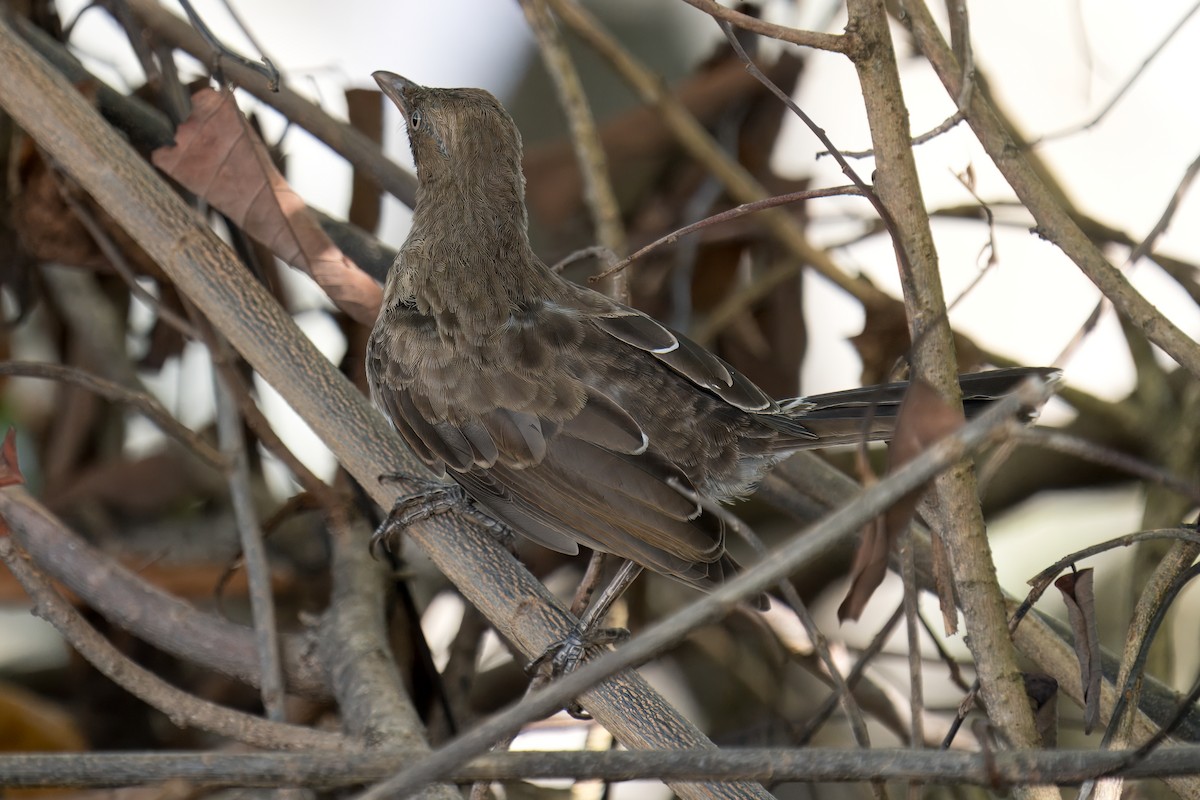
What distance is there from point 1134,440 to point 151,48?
314cm

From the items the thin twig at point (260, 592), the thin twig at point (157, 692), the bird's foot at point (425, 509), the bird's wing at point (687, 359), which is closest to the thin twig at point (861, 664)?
the bird's wing at point (687, 359)

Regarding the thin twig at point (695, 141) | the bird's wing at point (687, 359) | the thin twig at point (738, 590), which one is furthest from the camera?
the thin twig at point (695, 141)

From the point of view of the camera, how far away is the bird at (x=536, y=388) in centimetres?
267

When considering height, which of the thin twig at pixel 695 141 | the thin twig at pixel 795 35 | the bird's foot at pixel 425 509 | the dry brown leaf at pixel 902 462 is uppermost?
the thin twig at pixel 695 141

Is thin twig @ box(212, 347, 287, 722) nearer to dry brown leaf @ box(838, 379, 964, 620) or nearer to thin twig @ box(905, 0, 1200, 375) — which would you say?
dry brown leaf @ box(838, 379, 964, 620)

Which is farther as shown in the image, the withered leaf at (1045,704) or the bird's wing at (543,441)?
the bird's wing at (543,441)

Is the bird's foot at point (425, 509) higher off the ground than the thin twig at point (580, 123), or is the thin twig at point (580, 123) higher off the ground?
the thin twig at point (580, 123)

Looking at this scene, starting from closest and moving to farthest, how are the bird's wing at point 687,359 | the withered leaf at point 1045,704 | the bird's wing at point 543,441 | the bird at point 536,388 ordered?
1. the withered leaf at point 1045,704
2. the bird's wing at point 543,441
3. the bird at point 536,388
4. the bird's wing at point 687,359

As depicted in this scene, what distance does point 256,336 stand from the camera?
2496 mm

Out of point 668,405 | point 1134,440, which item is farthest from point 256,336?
point 1134,440

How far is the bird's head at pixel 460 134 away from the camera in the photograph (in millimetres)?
2949

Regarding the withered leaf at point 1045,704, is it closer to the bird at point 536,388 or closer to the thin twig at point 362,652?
the bird at point 536,388

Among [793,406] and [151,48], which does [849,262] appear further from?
[151,48]

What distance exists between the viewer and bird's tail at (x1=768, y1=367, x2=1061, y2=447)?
242 centimetres
